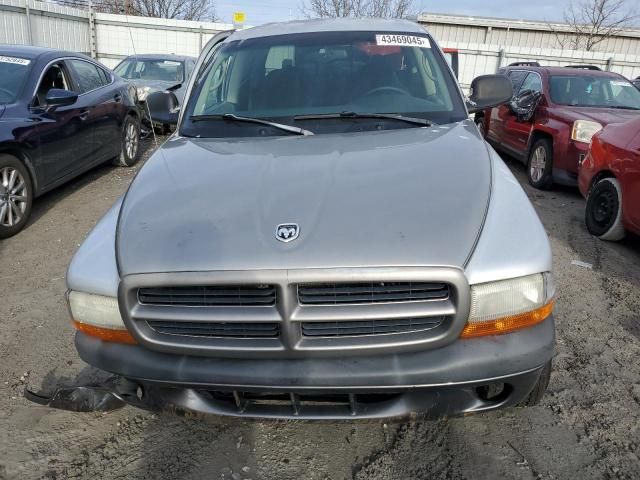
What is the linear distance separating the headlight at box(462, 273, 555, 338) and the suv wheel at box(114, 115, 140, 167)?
6885mm

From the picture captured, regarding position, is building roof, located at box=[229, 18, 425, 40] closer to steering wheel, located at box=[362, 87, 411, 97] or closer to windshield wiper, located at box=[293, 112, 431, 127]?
steering wheel, located at box=[362, 87, 411, 97]

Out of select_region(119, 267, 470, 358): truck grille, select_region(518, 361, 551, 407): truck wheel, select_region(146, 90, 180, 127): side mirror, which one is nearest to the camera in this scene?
select_region(119, 267, 470, 358): truck grille

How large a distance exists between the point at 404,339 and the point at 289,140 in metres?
1.40

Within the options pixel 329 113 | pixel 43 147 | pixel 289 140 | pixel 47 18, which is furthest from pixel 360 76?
pixel 47 18

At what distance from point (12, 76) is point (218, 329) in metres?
4.95

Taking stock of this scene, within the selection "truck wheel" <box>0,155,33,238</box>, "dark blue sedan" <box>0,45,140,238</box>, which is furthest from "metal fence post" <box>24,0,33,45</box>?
"truck wheel" <box>0,155,33,238</box>

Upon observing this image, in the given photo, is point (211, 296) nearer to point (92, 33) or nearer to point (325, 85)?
point (325, 85)

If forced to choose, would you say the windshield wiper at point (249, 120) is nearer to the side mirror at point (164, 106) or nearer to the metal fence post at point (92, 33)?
the side mirror at point (164, 106)

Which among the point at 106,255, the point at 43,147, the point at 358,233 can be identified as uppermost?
the point at 358,233

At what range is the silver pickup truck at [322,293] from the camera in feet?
6.09

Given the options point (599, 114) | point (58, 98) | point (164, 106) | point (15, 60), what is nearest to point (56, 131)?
point (58, 98)

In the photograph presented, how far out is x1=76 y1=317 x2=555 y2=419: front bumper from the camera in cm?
187

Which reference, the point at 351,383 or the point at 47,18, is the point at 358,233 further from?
the point at 47,18

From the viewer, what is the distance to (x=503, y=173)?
8.19 feet
